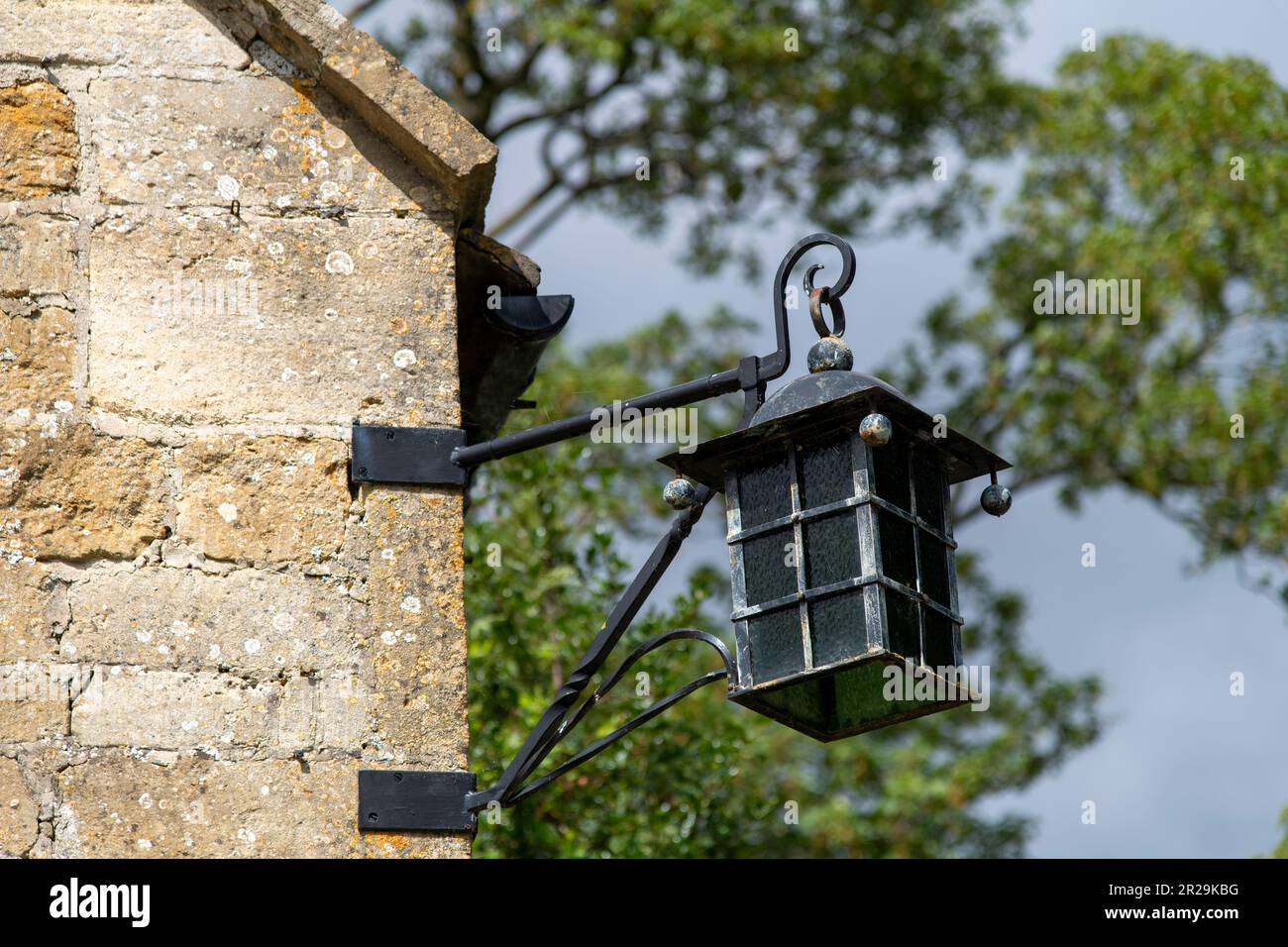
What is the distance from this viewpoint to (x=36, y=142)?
4.41 m

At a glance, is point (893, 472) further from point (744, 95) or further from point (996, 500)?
point (744, 95)

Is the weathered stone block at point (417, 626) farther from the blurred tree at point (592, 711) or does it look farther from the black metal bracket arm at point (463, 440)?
the blurred tree at point (592, 711)

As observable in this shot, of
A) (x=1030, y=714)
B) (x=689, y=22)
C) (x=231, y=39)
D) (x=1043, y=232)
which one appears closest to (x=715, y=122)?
(x=689, y=22)

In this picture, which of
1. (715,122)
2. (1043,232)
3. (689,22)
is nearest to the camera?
(689,22)

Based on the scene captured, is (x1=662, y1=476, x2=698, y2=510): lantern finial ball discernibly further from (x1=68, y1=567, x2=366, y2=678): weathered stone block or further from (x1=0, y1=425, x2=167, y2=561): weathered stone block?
(x1=0, y1=425, x2=167, y2=561): weathered stone block

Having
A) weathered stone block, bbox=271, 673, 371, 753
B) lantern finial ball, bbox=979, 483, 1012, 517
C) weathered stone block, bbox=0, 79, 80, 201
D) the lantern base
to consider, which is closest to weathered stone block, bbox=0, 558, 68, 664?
weathered stone block, bbox=271, 673, 371, 753

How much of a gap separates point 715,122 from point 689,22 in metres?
1.04

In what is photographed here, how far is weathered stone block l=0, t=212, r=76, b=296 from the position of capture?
4.30 m

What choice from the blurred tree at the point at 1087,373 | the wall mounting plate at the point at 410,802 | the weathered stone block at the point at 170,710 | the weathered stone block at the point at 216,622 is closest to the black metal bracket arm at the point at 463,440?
the weathered stone block at the point at 216,622

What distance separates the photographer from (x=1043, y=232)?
45.2 ft

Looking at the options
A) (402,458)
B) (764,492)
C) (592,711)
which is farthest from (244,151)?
(592,711)

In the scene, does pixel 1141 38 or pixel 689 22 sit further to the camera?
pixel 1141 38
